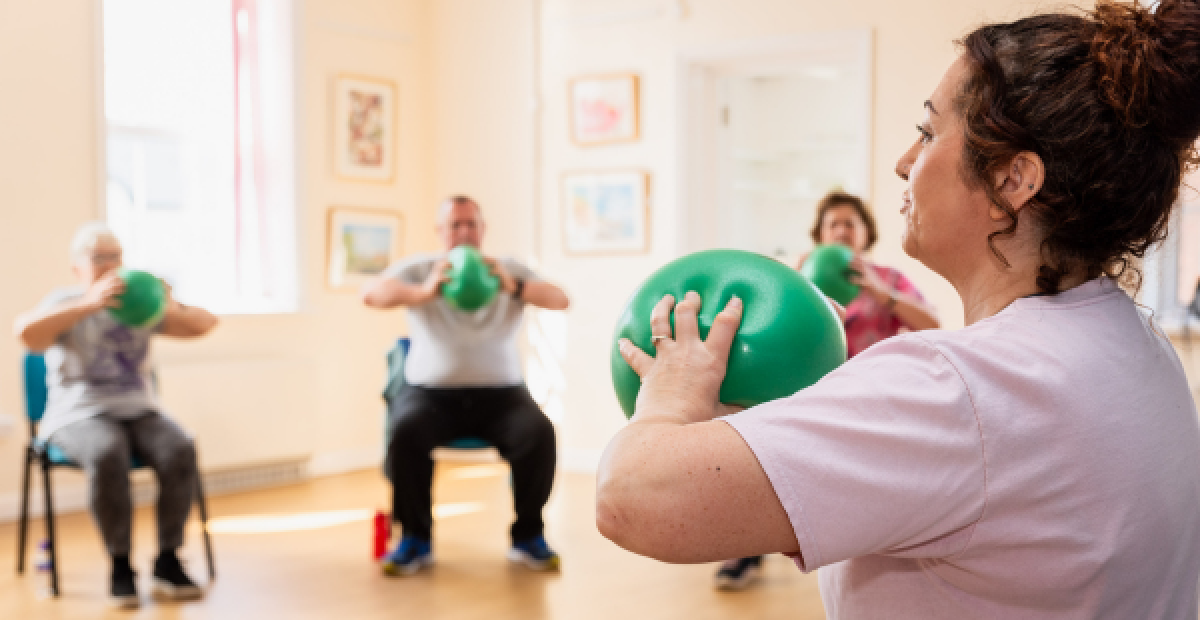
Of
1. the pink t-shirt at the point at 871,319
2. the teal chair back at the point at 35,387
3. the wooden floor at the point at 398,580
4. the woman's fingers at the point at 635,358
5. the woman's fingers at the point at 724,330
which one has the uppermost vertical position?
the woman's fingers at the point at 724,330

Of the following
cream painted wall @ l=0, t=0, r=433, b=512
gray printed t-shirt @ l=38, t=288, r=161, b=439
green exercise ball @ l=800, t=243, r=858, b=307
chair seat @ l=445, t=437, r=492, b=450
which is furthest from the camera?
cream painted wall @ l=0, t=0, r=433, b=512

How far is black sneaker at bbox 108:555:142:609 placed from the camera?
3262 millimetres

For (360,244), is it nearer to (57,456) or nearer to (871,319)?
(57,456)

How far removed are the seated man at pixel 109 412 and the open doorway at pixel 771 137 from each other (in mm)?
2734

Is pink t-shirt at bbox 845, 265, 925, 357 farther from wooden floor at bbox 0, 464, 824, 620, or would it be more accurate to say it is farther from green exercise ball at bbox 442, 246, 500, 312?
green exercise ball at bbox 442, 246, 500, 312

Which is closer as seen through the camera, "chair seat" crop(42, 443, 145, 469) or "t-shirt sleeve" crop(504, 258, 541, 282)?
"chair seat" crop(42, 443, 145, 469)

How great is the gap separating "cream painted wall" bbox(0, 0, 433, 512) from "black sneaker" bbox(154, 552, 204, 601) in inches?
47.6

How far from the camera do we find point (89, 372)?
353cm

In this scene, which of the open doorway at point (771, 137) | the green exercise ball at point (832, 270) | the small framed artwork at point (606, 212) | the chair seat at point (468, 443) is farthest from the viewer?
the small framed artwork at point (606, 212)

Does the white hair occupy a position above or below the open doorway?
below

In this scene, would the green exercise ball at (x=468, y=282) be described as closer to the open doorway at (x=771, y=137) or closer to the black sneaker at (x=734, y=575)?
the black sneaker at (x=734, y=575)

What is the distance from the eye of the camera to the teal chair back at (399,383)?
3.88 metres

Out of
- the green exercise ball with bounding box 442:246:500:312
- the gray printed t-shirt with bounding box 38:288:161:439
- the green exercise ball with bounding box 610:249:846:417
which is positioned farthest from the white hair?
the green exercise ball with bounding box 610:249:846:417

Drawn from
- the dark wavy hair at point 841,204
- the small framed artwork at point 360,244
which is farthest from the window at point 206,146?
the dark wavy hair at point 841,204
